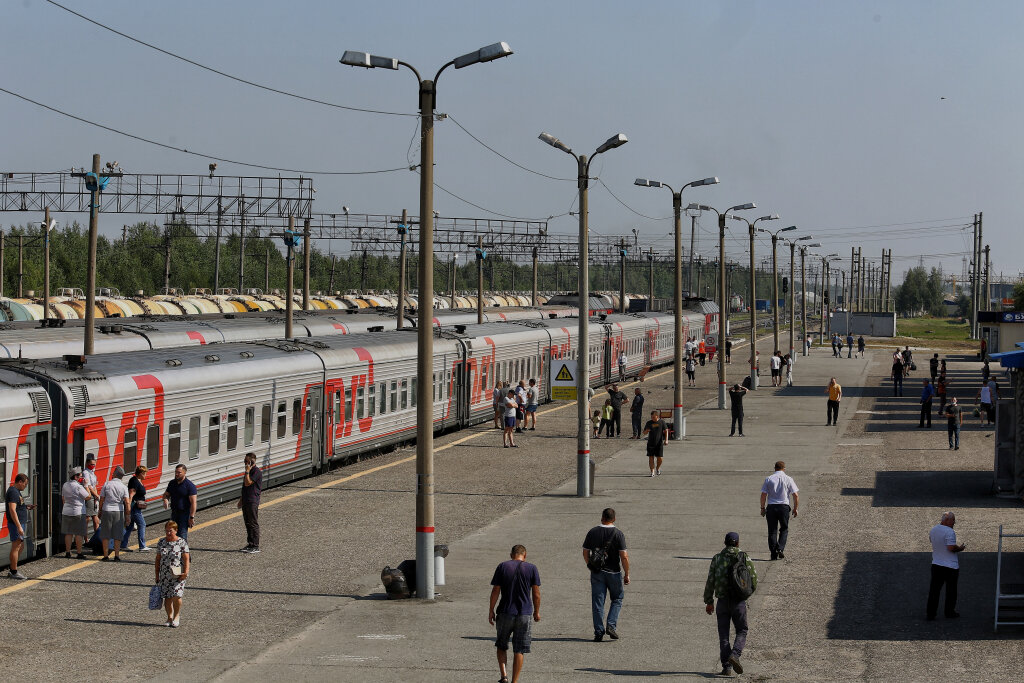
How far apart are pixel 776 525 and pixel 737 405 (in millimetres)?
20082

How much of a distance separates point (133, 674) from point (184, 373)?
10938mm

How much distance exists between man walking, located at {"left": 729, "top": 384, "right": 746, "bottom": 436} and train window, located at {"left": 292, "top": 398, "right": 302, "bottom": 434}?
15432mm

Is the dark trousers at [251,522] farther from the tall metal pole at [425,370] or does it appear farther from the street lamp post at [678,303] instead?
the street lamp post at [678,303]

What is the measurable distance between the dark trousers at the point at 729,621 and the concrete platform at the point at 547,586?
14.7 inches

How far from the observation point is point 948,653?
1554cm

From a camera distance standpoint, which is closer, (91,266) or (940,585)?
(940,585)

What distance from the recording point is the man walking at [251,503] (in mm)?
21578

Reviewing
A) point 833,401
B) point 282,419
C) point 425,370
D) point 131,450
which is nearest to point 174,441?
point 131,450

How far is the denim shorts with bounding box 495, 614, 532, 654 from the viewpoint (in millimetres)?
14117

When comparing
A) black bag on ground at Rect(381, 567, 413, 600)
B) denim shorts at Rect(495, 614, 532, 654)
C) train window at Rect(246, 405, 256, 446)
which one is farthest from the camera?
train window at Rect(246, 405, 256, 446)

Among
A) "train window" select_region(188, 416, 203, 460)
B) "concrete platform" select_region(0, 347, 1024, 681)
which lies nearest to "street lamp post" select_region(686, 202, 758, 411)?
"concrete platform" select_region(0, 347, 1024, 681)

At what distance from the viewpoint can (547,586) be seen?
19.7 metres

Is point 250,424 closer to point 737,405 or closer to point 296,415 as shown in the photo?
point 296,415

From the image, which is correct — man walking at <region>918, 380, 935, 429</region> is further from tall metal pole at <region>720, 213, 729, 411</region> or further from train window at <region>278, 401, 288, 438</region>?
train window at <region>278, 401, 288, 438</region>
